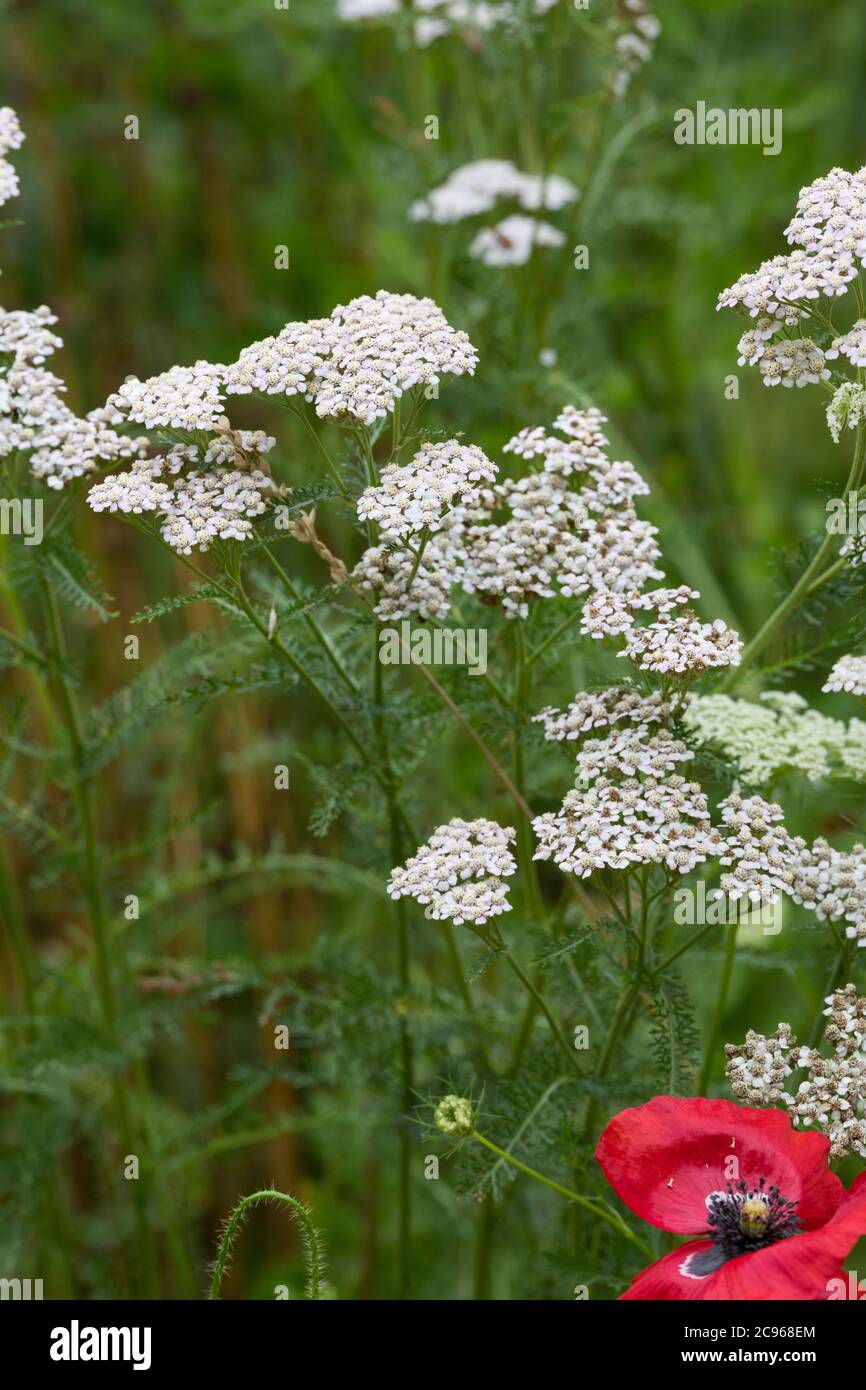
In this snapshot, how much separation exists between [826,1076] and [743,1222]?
0.11 meters

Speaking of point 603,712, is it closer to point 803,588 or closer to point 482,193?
point 803,588

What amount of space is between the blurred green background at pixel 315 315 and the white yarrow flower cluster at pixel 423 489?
0.24 meters

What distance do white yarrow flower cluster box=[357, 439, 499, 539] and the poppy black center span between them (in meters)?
0.44

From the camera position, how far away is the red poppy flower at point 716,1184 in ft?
2.91

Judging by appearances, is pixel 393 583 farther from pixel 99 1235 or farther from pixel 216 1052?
pixel 216 1052

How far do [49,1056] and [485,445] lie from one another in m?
0.78

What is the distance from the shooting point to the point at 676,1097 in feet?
3.17

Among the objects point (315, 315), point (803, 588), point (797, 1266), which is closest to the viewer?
point (797, 1266)

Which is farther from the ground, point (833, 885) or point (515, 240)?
point (515, 240)

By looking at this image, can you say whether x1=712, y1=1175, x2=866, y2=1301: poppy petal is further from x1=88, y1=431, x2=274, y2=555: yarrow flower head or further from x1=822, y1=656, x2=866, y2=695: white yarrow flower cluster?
x1=88, y1=431, x2=274, y2=555: yarrow flower head

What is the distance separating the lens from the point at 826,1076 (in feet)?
3.08

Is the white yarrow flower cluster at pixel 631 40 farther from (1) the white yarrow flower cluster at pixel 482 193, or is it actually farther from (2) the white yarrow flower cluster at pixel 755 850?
(2) the white yarrow flower cluster at pixel 755 850

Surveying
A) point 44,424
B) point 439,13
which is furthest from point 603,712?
point 439,13
